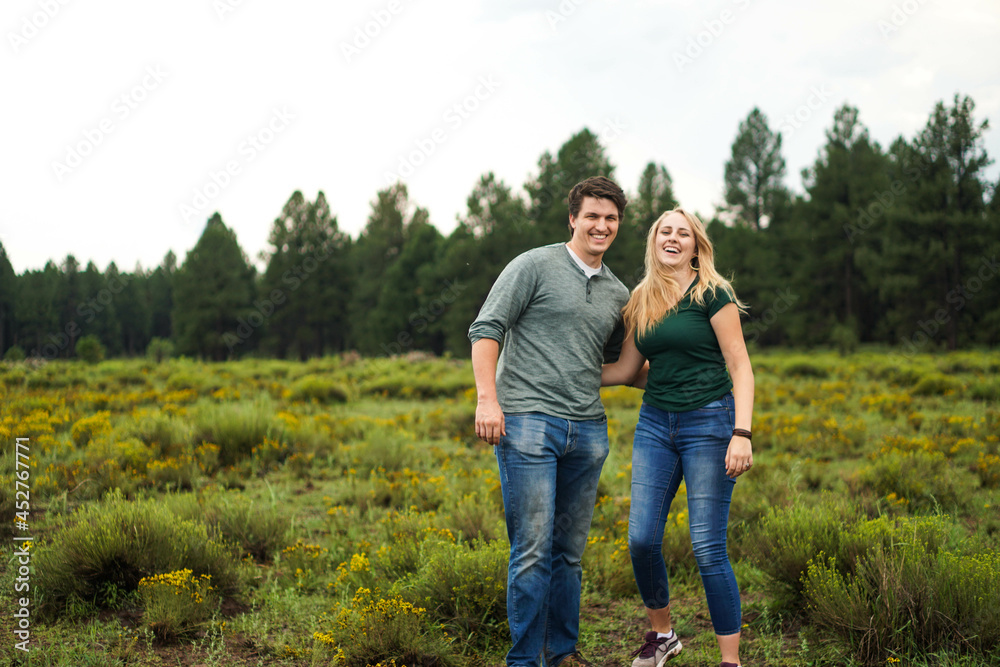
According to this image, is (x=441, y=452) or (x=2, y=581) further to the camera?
(x=441, y=452)

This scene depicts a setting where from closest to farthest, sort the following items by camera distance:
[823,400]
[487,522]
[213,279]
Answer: [487,522] → [823,400] → [213,279]

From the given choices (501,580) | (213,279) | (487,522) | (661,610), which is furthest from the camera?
(213,279)

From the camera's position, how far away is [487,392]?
2555 mm

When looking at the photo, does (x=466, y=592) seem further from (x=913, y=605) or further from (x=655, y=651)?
(x=913, y=605)

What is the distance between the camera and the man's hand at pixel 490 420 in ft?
8.37

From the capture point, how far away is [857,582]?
3059 mm

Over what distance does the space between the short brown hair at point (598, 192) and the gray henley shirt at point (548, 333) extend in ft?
0.73

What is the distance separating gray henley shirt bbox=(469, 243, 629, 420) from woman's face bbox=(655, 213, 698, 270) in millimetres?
369

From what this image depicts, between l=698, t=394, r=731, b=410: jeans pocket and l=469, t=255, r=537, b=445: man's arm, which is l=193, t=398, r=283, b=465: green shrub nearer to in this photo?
l=469, t=255, r=537, b=445: man's arm

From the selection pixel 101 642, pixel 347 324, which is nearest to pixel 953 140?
pixel 101 642

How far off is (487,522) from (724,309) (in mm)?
2543

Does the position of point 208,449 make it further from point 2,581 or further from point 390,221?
point 390,221
